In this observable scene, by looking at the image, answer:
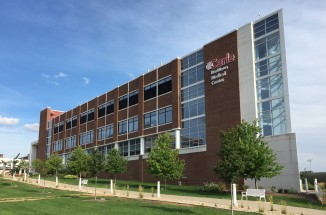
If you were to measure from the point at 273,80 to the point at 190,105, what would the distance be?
1264 cm

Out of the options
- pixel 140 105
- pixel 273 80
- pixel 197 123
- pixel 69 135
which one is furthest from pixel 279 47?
pixel 69 135

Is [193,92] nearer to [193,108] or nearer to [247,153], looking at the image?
[193,108]

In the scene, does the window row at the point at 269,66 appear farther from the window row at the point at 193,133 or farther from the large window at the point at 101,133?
the large window at the point at 101,133

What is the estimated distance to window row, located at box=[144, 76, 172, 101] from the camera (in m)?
52.6

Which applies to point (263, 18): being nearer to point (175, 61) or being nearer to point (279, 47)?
point (279, 47)

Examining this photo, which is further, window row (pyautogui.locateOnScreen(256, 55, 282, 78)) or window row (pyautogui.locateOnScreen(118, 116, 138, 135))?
window row (pyautogui.locateOnScreen(118, 116, 138, 135))

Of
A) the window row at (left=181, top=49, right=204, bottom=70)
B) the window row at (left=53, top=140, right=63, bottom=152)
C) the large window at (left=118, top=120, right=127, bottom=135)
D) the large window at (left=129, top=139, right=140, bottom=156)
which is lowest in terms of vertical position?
the large window at (left=129, top=139, right=140, bottom=156)

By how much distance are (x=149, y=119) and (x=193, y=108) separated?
32.8ft

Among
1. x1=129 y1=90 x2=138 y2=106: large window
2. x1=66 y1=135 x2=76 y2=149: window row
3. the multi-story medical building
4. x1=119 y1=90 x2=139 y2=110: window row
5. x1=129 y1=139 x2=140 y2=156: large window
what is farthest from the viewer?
x1=66 y1=135 x2=76 y2=149: window row

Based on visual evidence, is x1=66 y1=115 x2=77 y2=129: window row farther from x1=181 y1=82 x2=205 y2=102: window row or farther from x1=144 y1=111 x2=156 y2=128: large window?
x1=181 y1=82 x2=205 y2=102: window row

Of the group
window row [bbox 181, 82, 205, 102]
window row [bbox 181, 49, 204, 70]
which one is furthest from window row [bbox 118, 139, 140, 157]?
window row [bbox 181, 49, 204, 70]

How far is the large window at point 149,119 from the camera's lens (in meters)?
54.6

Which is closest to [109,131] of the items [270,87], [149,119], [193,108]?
[149,119]

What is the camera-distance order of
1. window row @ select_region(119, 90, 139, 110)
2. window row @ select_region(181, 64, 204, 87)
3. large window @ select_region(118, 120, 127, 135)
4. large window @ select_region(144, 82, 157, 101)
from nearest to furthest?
window row @ select_region(181, 64, 204, 87), large window @ select_region(144, 82, 157, 101), window row @ select_region(119, 90, 139, 110), large window @ select_region(118, 120, 127, 135)
